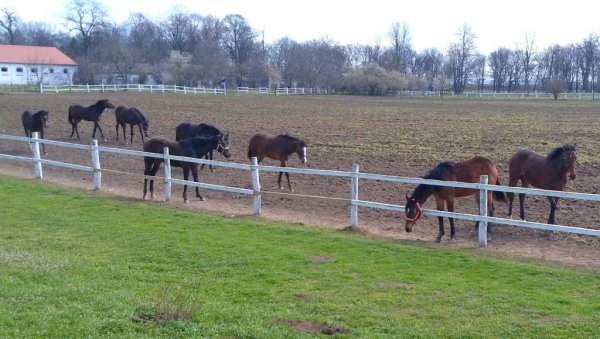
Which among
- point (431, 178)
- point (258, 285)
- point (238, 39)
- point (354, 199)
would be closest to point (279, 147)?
point (354, 199)

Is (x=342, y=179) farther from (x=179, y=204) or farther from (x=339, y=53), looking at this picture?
(x=339, y=53)

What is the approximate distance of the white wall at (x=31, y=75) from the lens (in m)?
76.1

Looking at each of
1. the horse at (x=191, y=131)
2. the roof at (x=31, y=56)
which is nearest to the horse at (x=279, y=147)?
the horse at (x=191, y=131)

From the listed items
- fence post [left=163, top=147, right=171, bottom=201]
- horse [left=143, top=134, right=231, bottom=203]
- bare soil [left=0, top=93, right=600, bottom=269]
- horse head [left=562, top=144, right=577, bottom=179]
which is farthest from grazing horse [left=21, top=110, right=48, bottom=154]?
horse head [left=562, top=144, right=577, bottom=179]

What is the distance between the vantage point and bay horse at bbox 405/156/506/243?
961 centimetres

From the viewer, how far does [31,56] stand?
258ft

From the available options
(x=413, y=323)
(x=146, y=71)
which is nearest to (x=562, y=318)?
(x=413, y=323)

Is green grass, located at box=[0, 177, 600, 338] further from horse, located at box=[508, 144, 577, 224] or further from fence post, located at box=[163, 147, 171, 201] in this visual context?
horse, located at box=[508, 144, 577, 224]

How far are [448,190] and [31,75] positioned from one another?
258ft

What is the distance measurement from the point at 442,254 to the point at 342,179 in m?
6.87

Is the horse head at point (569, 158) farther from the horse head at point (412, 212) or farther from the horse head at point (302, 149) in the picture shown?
the horse head at point (302, 149)

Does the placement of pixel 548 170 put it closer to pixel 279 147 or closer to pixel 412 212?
pixel 412 212

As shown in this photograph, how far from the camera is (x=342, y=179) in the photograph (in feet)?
49.9

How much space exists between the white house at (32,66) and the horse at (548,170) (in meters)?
73.4
